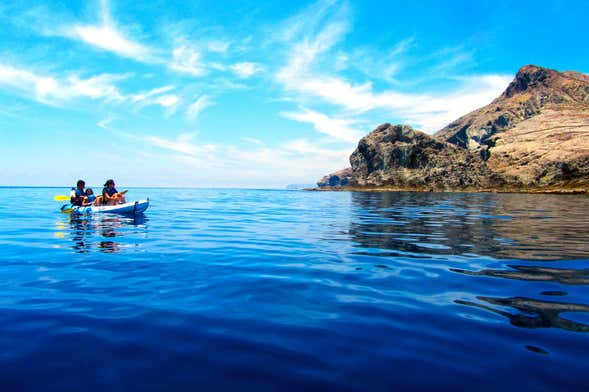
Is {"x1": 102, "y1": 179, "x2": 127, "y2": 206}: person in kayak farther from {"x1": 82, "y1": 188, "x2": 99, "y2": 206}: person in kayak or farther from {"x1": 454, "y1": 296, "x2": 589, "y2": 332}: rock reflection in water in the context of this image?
{"x1": 454, "y1": 296, "x2": 589, "y2": 332}: rock reflection in water

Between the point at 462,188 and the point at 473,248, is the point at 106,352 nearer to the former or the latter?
the point at 473,248

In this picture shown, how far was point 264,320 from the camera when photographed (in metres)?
5.06

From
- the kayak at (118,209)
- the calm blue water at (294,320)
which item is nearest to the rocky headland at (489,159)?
the calm blue water at (294,320)

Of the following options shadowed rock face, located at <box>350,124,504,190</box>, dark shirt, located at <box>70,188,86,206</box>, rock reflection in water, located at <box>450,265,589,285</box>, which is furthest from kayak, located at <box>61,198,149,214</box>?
shadowed rock face, located at <box>350,124,504,190</box>

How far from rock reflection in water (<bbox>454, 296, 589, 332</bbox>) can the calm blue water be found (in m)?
0.04

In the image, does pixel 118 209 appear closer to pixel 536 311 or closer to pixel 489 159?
pixel 536 311

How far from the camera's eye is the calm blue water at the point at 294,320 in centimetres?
353

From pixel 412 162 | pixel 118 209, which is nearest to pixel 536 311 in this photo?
pixel 118 209

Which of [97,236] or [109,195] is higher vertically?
[109,195]

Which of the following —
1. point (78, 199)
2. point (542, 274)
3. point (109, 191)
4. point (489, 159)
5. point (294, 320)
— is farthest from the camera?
point (489, 159)

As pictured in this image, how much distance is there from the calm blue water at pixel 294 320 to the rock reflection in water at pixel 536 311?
0.04m

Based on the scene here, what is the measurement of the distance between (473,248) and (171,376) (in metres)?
10.9

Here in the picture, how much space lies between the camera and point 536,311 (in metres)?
5.39

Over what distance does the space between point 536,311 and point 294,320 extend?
411 cm
